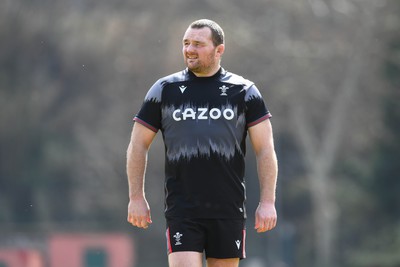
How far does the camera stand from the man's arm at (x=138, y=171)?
7121mm

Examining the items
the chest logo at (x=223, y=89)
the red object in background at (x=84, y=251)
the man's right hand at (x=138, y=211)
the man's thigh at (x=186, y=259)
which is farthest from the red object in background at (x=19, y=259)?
the chest logo at (x=223, y=89)

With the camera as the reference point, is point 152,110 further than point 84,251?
No

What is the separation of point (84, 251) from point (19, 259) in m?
5.86

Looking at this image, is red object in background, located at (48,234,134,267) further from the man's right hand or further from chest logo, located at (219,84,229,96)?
chest logo, located at (219,84,229,96)

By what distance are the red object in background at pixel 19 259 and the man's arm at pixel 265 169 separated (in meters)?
12.7

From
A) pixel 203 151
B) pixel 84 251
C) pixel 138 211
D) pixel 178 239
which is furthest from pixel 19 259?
pixel 203 151

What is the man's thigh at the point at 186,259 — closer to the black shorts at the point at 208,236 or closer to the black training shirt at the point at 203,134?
the black shorts at the point at 208,236

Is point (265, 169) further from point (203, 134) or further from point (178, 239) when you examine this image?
point (178, 239)

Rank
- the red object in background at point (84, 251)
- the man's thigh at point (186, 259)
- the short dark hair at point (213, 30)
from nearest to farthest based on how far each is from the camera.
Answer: the man's thigh at point (186, 259)
the short dark hair at point (213, 30)
the red object in background at point (84, 251)

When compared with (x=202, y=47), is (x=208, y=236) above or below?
below

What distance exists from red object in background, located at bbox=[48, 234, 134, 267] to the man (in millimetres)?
17920

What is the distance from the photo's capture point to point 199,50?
705 cm

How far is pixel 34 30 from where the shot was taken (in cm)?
4506

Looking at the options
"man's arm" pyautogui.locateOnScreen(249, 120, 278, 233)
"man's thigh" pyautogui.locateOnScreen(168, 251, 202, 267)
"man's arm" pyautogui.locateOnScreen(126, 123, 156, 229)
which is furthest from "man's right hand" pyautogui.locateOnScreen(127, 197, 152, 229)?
"man's arm" pyautogui.locateOnScreen(249, 120, 278, 233)
